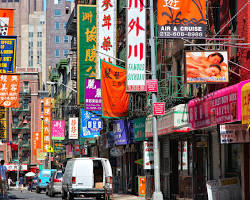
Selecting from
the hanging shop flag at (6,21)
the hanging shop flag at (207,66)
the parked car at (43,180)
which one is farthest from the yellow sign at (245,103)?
the parked car at (43,180)

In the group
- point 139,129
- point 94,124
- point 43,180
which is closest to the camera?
point 139,129

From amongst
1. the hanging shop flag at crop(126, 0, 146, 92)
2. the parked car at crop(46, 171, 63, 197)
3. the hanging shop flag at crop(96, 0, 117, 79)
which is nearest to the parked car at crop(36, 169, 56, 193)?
the parked car at crop(46, 171, 63, 197)

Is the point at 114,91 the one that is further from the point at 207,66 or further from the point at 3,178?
the point at 207,66

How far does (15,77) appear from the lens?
112ft

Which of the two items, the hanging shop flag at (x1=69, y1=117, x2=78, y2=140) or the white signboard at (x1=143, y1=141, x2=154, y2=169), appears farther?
the hanging shop flag at (x1=69, y1=117, x2=78, y2=140)

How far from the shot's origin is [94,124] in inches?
1811

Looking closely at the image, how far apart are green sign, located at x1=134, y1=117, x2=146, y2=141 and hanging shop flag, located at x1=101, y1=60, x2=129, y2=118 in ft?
3.20

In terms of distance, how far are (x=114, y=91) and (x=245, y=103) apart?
16719mm

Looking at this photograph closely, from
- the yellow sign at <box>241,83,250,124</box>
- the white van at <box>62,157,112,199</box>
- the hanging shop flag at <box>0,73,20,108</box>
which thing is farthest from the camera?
the hanging shop flag at <box>0,73,20,108</box>

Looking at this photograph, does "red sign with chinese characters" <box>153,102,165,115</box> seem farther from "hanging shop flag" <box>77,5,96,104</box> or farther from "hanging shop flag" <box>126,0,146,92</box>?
"hanging shop flag" <box>77,5,96,104</box>

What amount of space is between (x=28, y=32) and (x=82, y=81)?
127018 millimetres

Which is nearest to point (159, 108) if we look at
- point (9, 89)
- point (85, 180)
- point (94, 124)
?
point (85, 180)

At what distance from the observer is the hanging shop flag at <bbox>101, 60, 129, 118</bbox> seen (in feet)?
107

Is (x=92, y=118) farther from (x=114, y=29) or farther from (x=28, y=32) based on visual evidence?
(x=28, y=32)
